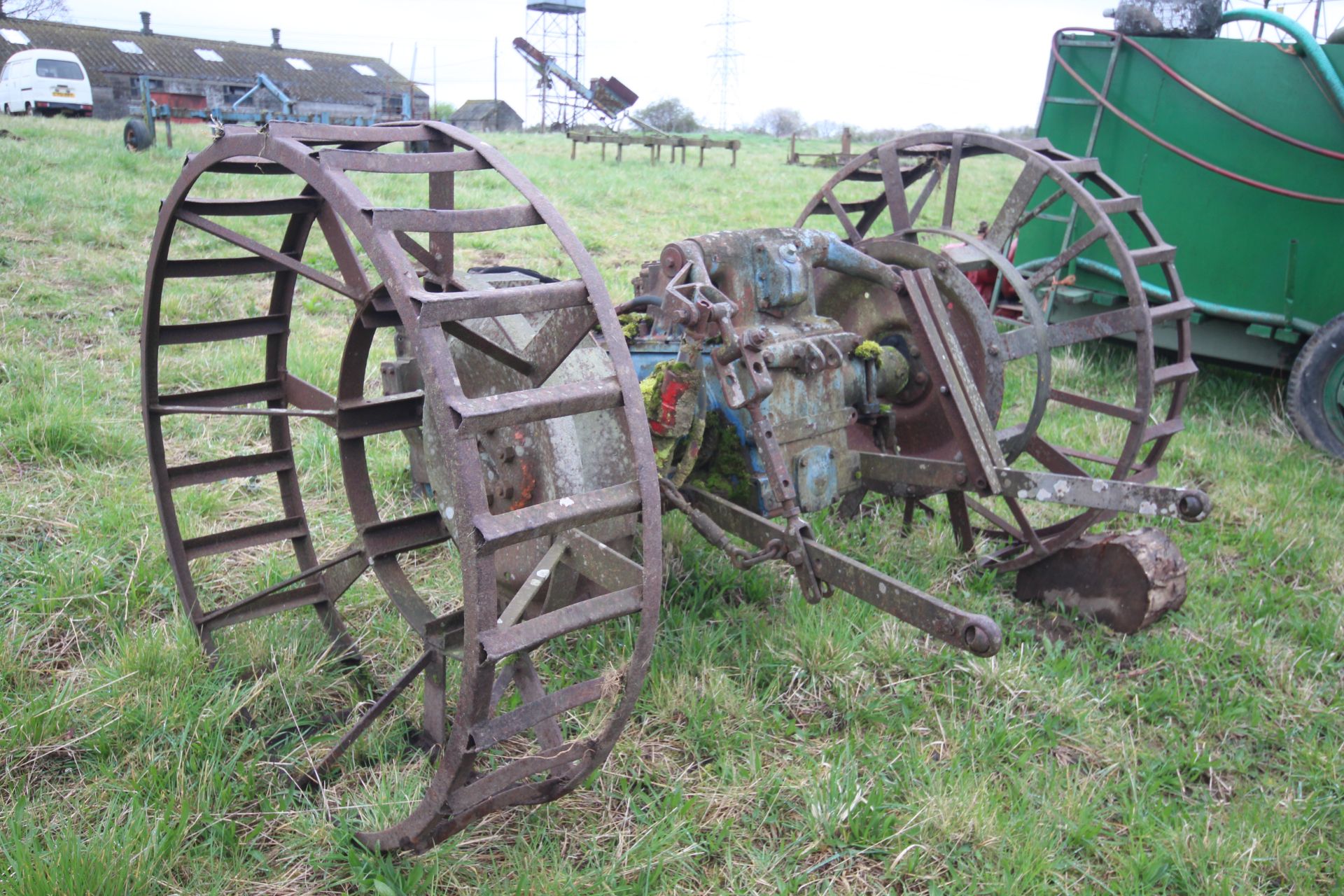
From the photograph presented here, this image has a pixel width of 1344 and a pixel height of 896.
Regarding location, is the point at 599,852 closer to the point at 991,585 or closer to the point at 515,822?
the point at 515,822

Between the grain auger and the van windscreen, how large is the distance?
73.3 feet

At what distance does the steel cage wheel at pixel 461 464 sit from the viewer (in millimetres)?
2059

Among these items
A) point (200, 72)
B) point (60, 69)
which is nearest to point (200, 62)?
point (200, 72)

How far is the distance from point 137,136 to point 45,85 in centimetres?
1157

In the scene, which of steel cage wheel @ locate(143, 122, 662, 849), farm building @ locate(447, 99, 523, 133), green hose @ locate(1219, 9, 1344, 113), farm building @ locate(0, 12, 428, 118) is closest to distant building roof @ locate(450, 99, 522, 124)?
farm building @ locate(447, 99, 523, 133)

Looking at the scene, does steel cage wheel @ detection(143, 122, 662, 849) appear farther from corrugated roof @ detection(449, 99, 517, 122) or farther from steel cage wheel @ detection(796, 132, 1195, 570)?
corrugated roof @ detection(449, 99, 517, 122)

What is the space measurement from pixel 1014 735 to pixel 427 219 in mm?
2454

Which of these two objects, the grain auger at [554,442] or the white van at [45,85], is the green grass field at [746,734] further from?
the white van at [45,85]

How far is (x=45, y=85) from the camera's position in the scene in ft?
70.7

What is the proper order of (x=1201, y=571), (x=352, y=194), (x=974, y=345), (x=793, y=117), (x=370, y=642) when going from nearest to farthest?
(x=352, y=194)
(x=370, y=642)
(x=974, y=345)
(x=1201, y=571)
(x=793, y=117)

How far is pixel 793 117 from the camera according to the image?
58.8 m

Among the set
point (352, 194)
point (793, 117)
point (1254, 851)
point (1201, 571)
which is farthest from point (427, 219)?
point (793, 117)

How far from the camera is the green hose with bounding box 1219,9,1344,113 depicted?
5641 millimetres

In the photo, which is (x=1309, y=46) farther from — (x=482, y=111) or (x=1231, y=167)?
(x=482, y=111)
